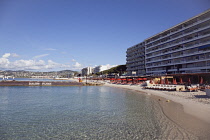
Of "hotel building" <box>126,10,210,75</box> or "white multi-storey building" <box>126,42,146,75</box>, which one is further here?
"white multi-storey building" <box>126,42,146,75</box>

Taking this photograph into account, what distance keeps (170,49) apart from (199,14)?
62.1 ft

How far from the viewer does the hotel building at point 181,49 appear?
2030 inches

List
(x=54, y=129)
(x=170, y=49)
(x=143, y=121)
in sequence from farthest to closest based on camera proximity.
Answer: (x=170, y=49), (x=143, y=121), (x=54, y=129)

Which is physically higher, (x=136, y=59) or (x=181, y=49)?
(x=136, y=59)

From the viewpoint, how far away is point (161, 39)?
75.2 meters

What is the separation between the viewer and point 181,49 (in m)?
61.0

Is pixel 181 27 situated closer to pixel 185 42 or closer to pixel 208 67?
pixel 185 42

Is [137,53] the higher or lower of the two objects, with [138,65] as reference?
higher

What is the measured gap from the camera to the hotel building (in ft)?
169

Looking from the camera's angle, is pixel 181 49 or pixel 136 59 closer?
pixel 181 49

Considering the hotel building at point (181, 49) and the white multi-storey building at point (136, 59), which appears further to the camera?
the white multi-storey building at point (136, 59)

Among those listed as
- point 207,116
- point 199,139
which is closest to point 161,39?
point 207,116

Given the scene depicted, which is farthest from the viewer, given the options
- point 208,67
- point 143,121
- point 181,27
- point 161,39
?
point 161,39

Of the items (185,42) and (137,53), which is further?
(137,53)
